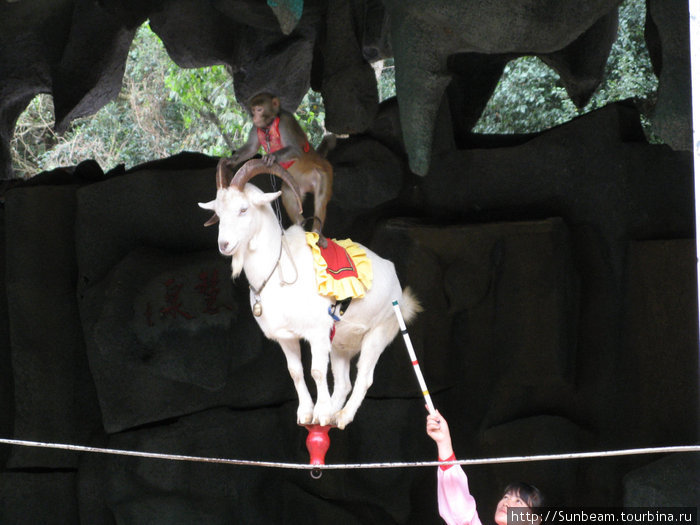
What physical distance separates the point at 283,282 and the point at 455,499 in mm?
1018

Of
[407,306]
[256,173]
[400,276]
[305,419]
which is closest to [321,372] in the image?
[305,419]

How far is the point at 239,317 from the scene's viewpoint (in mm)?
6316

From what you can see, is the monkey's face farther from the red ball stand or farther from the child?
the child

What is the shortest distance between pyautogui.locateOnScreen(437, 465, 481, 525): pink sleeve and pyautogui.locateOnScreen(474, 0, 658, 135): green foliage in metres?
6.60

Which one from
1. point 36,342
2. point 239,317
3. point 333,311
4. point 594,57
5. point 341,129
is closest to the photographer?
point 333,311

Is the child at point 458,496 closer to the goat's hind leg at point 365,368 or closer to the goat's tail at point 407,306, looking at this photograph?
the goat's hind leg at point 365,368

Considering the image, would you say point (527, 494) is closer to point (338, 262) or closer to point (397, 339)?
point (338, 262)

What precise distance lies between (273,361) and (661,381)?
7.37 feet

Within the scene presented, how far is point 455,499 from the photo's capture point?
384cm

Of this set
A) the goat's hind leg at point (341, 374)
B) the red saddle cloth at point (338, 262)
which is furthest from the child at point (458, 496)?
the red saddle cloth at point (338, 262)

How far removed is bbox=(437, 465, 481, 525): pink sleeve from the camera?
12.5 feet

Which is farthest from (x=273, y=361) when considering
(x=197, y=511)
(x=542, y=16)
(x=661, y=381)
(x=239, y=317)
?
(x=542, y=16)

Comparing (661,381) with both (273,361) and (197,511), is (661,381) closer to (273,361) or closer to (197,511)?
(273,361)

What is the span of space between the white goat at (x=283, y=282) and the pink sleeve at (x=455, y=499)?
52cm
